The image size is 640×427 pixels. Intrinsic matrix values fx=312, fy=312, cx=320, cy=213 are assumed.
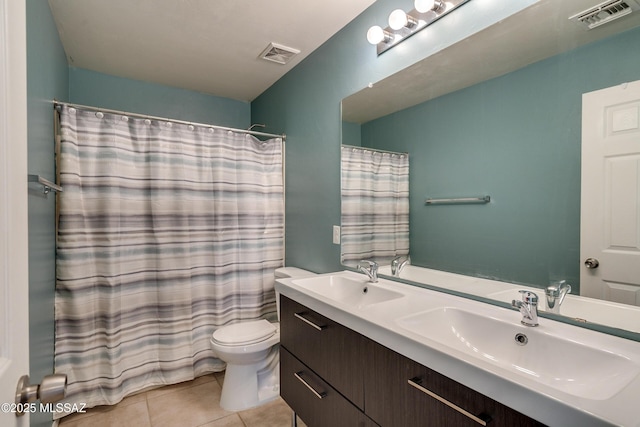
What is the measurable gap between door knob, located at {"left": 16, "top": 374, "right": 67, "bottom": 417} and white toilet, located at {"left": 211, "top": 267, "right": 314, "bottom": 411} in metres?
1.41

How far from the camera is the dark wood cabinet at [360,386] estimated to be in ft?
2.51

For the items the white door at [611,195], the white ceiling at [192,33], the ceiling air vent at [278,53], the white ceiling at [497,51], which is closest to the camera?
the white door at [611,195]

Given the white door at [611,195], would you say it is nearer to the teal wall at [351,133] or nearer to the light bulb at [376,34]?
the light bulb at [376,34]

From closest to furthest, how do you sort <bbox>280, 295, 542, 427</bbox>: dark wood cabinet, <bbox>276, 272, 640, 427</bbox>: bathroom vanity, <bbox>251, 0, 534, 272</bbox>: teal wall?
<bbox>276, 272, 640, 427</bbox>: bathroom vanity < <bbox>280, 295, 542, 427</bbox>: dark wood cabinet < <bbox>251, 0, 534, 272</bbox>: teal wall

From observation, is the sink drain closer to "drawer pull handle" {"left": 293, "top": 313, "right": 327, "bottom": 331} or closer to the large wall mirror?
the large wall mirror

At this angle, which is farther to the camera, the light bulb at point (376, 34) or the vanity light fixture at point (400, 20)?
the light bulb at point (376, 34)

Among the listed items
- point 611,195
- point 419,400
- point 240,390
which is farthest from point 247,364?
point 611,195

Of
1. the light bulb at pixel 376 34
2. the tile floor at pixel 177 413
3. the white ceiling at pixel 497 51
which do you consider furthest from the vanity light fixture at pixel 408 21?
the tile floor at pixel 177 413

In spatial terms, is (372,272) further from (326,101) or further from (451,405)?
(326,101)

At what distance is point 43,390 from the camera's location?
20.4 inches

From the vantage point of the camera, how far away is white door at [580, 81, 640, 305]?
90cm

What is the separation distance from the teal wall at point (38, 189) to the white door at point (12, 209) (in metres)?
0.87

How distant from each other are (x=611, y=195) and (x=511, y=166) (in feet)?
1.02

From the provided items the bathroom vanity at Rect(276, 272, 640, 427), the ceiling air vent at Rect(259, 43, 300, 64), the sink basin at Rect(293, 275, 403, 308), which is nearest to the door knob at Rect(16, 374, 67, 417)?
the bathroom vanity at Rect(276, 272, 640, 427)
